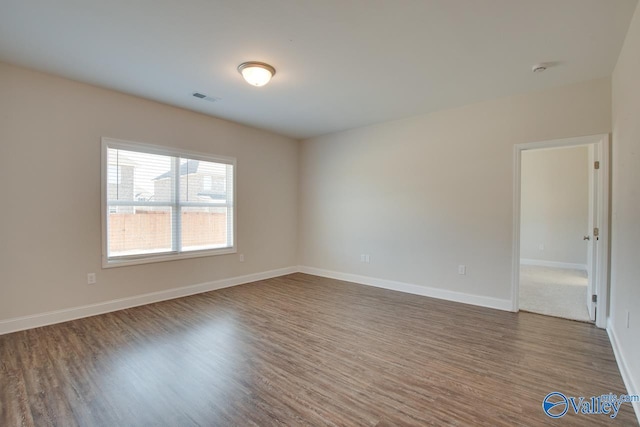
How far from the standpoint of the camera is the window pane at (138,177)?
3.61m

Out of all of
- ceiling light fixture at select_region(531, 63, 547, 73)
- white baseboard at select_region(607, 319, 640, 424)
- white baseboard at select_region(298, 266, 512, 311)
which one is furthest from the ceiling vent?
white baseboard at select_region(607, 319, 640, 424)

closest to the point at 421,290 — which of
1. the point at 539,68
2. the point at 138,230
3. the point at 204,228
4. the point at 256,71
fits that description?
the point at 539,68

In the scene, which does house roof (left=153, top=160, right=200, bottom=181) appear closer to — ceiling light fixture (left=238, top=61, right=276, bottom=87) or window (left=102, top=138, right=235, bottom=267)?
window (left=102, top=138, right=235, bottom=267)

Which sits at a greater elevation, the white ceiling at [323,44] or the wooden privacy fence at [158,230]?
the white ceiling at [323,44]

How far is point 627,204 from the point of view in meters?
2.29

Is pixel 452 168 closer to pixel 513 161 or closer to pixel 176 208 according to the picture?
pixel 513 161

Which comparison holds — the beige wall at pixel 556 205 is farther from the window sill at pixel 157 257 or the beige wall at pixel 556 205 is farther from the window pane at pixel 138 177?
the window pane at pixel 138 177

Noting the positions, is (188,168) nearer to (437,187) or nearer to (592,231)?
(437,187)

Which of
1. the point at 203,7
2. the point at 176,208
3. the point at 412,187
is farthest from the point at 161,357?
the point at 412,187

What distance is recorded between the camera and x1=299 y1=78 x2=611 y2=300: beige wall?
11.5 ft

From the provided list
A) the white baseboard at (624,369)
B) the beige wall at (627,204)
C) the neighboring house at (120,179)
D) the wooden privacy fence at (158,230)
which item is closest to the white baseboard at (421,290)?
the white baseboard at (624,369)

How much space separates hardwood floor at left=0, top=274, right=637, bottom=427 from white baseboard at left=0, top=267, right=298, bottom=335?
12 centimetres

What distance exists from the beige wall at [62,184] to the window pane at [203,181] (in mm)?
286

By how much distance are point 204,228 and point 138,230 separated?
931mm
